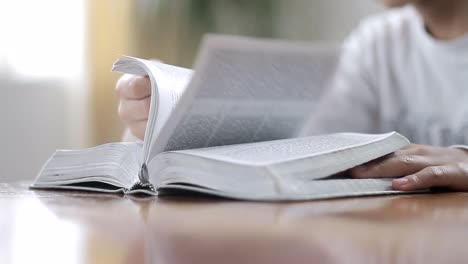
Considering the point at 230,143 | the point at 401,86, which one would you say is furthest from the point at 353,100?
the point at 230,143

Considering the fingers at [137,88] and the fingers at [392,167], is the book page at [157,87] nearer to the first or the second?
the fingers at [137,88]

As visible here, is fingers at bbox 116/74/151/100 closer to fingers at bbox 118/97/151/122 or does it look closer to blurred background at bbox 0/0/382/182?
fingers at bbox 118/97/151/122

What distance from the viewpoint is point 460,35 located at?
161cm

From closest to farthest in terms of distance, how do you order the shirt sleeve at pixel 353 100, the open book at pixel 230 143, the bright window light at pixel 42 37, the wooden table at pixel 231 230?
the wooden table at pixel 231 230 → the open book at pixel 230 143 → the shirt sleeve at pixel 353 100 → the bright window light at pixel 42 37

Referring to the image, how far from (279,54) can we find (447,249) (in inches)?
13.9

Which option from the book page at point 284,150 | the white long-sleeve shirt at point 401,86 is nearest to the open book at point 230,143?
the book page at point 284,150

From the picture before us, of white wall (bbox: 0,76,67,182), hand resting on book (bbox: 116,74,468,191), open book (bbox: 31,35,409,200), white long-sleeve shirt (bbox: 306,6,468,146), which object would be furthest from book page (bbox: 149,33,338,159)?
white wall (bbox: 0,76,67,182)

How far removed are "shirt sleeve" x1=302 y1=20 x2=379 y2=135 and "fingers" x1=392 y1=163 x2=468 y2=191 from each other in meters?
0.85

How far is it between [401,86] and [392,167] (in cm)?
91

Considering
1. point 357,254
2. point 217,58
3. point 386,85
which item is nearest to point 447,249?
point 357,254

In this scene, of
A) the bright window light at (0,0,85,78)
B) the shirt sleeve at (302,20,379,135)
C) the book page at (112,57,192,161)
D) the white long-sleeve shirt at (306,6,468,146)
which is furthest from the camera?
the bright window light at (0,0,85,78)

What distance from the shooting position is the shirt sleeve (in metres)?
1.70

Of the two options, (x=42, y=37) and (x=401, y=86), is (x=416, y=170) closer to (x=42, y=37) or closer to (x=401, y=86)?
(x=401, y=86)

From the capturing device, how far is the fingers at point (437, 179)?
2.56ft
